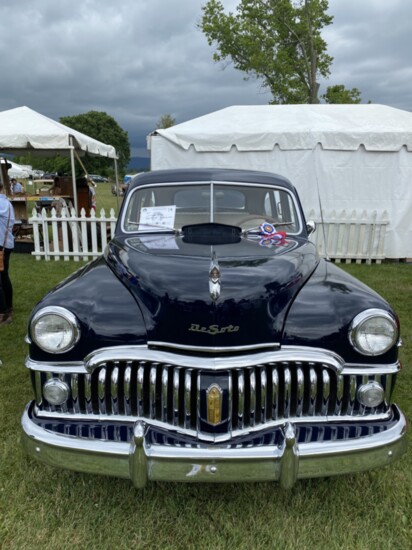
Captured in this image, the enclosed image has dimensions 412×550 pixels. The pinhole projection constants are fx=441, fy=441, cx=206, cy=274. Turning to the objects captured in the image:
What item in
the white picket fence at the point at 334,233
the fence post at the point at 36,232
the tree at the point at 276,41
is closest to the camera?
the white picket fence at the point at 334,233

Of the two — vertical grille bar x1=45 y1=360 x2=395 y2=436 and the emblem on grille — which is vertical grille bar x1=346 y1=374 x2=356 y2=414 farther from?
the emblem on grille

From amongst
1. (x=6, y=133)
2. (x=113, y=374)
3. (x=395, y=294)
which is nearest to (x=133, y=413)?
(x=113, y=374)

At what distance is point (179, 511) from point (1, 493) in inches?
40.4

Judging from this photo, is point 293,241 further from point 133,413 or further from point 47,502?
point 47,502

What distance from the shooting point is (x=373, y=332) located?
222cm

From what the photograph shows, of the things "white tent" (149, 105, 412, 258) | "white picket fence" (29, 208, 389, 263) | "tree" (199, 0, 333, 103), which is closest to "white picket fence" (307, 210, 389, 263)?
"white picket fence" (29, 208, 389, 263)

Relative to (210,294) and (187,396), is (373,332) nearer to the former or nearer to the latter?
(210,294)

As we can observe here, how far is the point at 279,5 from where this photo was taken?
18625mm

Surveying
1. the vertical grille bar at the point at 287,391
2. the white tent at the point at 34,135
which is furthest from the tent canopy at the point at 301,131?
the vertical grille bar at the point at 287,391

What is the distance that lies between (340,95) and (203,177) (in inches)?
761

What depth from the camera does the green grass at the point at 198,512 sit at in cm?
221

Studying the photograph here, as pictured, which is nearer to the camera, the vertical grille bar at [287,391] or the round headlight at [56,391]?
the vertical grille bar at [287,391]

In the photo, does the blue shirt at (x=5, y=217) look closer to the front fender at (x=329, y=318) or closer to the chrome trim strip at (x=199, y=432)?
the chrome trim strip at (x=199, y=432)

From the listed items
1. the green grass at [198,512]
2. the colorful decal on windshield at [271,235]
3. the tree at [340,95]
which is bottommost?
the green grass at [198,512]
